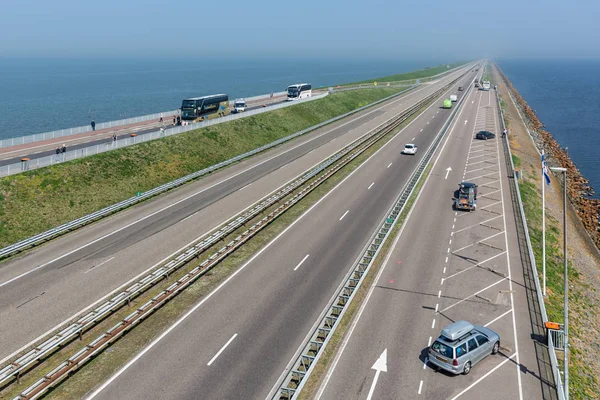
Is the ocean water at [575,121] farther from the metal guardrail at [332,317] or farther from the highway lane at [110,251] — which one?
the highway lane at [110,251]

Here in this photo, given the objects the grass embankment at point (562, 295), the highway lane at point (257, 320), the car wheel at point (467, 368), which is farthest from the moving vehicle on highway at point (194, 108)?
the car wheel at point (467, 368)

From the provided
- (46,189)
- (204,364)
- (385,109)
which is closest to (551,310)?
(204,364)

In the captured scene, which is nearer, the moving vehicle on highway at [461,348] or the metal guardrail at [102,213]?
the moving vehicle on highway at [461,348]

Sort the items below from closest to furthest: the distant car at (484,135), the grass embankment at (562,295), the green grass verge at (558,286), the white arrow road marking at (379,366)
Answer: the white arrow road marking at (379,366) → the green grass verge at (558,286) → the grass embankment at (562,295) → the distant car at (484,135)

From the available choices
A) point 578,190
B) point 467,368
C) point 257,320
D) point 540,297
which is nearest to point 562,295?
point 540,297

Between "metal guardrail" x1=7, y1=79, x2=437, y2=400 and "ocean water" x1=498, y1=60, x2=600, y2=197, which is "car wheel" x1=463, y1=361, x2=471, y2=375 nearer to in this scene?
"metal guardrail" x1=7, y1=79, x2=437, y2=400

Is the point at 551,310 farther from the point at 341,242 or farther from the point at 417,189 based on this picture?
the point at 417,189

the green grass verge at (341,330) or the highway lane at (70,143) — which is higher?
the highway lane at (70,143)
